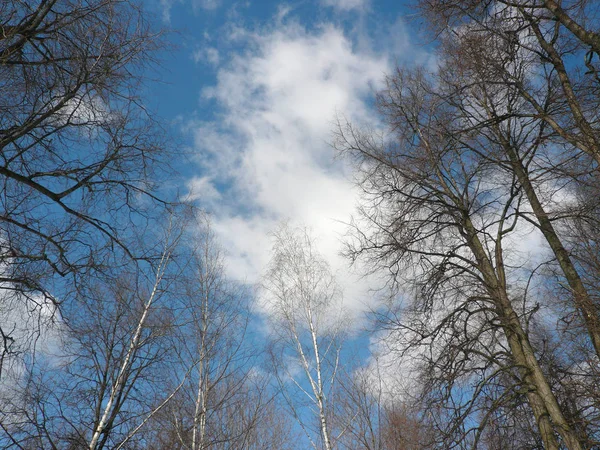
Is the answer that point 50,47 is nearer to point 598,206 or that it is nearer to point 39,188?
point 39,188

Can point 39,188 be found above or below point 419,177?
below

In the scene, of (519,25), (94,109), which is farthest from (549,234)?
(94,109)

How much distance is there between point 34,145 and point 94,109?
0.59 m

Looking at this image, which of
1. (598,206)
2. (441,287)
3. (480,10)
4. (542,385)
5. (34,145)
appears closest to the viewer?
(34,145)

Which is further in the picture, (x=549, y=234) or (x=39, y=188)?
(x=549, y=234)

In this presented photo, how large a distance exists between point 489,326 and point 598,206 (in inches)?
81.1

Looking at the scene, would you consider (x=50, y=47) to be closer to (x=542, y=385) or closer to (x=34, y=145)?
(x=34, y=145)

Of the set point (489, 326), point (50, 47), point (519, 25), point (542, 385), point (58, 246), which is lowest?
point (542, 385)

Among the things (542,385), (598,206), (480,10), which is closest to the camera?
(542,385)

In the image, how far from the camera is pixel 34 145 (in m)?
3.77

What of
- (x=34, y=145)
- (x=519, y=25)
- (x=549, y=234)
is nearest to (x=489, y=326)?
(x=549, y=234)

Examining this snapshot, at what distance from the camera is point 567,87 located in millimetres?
5477

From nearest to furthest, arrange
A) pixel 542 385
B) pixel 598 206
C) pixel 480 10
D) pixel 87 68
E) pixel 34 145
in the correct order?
pixel 87 68
pixel 34 145
pixel 542 385
pixel 598 206
pixel 480 10

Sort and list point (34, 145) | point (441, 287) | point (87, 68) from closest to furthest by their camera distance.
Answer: point (87, 68) → point (34, 145) → point (441, 287)
